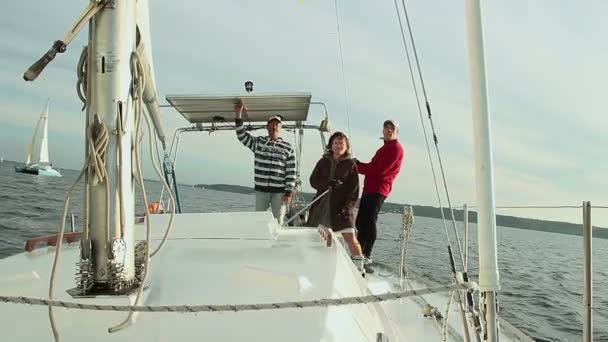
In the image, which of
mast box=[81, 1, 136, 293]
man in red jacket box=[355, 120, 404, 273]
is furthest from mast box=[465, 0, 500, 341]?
man in red jacket box=[355, 120, 404, 273]

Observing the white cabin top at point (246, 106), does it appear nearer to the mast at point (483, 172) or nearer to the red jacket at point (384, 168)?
the red jacket at point (384, 168)

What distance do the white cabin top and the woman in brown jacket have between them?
5.33ft

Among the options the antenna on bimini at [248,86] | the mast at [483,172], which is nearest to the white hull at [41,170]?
the antenna on bimini at [248,86]

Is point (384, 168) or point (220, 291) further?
point (384, 168)

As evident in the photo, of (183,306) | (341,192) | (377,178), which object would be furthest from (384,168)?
(183,306)

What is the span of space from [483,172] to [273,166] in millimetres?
3475

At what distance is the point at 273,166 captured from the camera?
506 cm

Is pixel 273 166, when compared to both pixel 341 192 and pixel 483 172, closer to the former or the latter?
pixel 341 192

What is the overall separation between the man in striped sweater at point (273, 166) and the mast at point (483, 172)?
3326 mm

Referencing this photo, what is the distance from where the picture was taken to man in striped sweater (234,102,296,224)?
506 cm

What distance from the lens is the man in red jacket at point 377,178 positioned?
5.29m

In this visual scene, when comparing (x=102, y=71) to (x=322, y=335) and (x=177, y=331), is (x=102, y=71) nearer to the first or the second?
(x=177, y=331)

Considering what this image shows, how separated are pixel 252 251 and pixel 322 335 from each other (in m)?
1.19

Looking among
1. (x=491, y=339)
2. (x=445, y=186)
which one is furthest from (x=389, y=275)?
(x=491, y=339)
